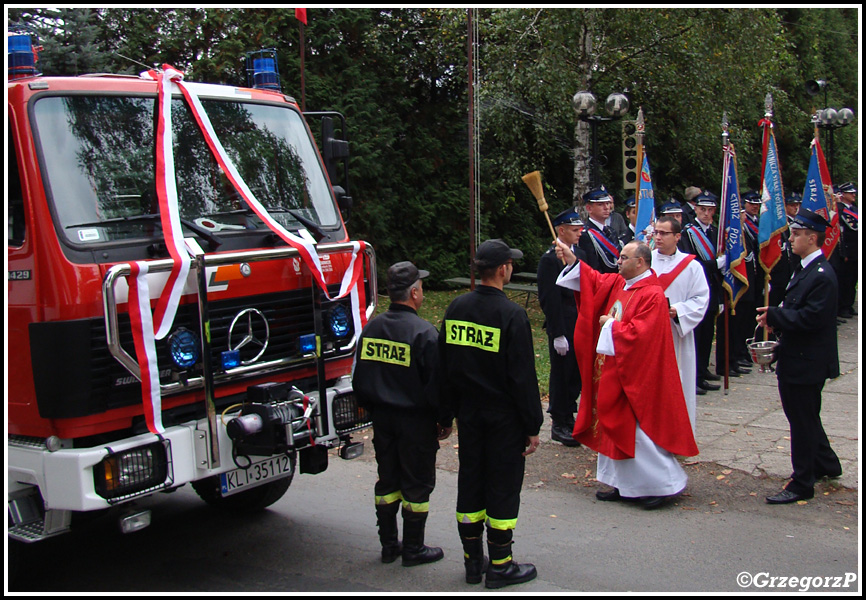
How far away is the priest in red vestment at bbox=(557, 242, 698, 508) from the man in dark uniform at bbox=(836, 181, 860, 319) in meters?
10.1

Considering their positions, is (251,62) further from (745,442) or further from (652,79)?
(652,79)

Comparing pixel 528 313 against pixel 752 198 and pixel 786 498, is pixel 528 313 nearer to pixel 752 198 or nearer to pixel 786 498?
pixel 752 198

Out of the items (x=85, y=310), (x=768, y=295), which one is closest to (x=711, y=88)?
(x=768, y=295)

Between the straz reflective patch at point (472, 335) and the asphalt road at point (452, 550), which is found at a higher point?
the straz reflective patch at point (472, 335)

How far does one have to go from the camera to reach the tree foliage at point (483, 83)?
1594cm

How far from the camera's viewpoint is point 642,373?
592 cm

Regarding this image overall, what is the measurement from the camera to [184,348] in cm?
458

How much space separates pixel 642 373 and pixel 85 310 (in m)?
3.72

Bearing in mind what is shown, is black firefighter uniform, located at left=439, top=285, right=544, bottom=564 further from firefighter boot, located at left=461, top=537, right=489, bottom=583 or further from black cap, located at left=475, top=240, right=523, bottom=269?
black cap, located at left=475, top=240, right=523, bottom=269

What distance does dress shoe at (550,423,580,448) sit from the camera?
7590mm

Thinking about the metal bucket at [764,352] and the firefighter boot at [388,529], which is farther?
the metal bucket at [764,352]

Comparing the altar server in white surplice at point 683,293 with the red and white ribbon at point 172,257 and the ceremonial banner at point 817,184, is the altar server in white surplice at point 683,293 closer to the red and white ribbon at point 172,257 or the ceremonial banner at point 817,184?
the red and white ribbon at point 172,257

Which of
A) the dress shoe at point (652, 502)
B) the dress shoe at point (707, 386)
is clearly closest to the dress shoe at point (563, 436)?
the dress shoe at point (652, 502)

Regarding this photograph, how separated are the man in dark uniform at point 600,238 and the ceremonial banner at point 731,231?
1.98 meters
